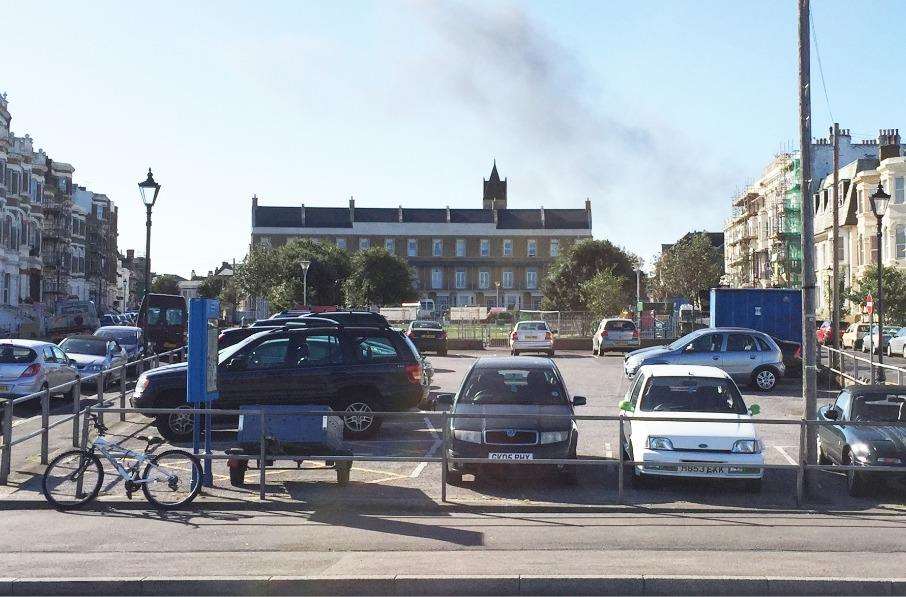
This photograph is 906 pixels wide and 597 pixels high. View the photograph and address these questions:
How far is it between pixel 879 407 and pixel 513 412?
5.14 meters

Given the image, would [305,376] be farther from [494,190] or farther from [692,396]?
[494,190]

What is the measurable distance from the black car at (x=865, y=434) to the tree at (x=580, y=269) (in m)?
75.8

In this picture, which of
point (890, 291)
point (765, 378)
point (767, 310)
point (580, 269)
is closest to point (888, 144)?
point (890, 291)

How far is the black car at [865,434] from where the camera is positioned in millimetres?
13234

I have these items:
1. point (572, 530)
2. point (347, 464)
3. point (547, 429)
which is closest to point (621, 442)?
point (547, 429)

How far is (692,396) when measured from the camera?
15.0 meters

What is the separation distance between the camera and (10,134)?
205ft

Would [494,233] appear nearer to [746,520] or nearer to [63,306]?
[63,306]

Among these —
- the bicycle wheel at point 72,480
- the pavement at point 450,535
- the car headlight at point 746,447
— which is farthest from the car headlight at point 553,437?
the bicycle wheel at point 72,480

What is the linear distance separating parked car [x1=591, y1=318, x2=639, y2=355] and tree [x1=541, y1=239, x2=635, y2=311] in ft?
143

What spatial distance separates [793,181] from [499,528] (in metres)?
76.4

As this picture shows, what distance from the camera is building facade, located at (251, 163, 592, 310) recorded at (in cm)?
12375

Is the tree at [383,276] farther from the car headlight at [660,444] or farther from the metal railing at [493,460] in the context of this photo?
the car headlight at [660,444]

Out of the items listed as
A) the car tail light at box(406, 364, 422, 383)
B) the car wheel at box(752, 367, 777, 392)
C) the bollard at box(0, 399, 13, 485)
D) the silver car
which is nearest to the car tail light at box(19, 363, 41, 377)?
the bollard at box(0, 399, 13, 485)
